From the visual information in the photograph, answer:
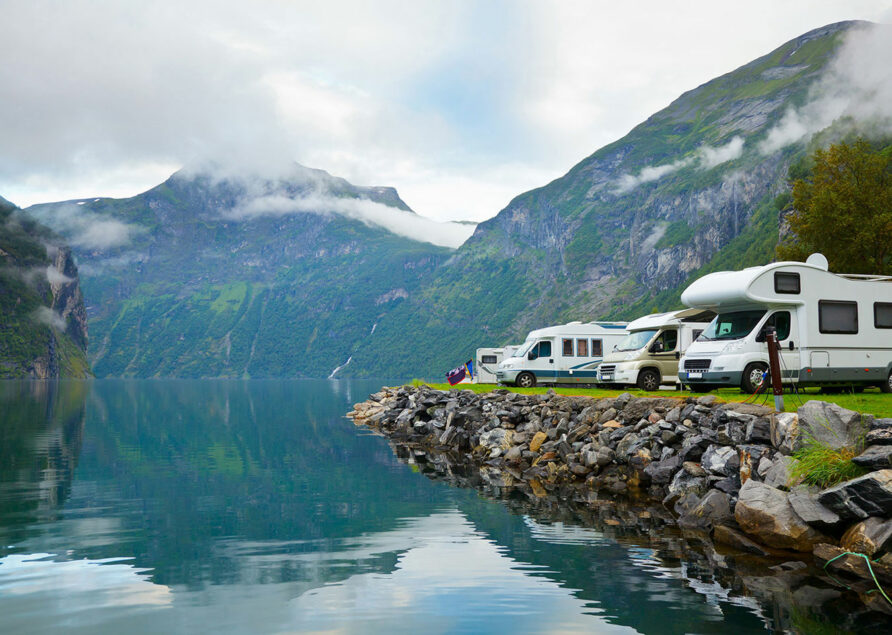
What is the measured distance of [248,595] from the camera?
9.30m

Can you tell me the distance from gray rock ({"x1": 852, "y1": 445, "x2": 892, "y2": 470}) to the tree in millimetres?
29537

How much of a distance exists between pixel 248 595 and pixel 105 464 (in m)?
17.0

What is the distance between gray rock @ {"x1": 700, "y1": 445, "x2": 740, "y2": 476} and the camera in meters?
13.9

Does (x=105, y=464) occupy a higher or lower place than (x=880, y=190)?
lower

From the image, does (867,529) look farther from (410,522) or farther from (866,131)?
(866,131)

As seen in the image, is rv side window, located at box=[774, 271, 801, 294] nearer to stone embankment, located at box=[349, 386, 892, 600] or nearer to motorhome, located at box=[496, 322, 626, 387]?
stone embankment, located at box=[349, 386, 892, 600]

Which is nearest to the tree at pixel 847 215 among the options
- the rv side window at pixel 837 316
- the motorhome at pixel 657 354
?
the motorhome at pixel 657 354

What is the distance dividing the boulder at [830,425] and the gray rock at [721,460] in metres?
1.73

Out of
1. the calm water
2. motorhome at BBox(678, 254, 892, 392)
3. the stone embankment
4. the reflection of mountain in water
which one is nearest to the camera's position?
the calm water

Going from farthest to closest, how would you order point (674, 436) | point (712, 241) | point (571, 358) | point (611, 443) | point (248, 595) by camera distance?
point (712, 241)
point (571, 358)
point (611, 443)
point (674, 436)
point (248, 595)

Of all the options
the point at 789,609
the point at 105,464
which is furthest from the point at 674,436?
the point at 105,464

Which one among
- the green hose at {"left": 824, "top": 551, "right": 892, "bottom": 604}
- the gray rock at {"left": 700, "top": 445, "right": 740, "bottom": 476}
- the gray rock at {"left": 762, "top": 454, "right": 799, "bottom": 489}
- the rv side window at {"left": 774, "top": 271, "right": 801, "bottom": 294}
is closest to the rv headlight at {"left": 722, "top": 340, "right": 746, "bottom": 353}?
the rv side window at {"left": 774, "top": 271, "right": 801, "bottom": 294}

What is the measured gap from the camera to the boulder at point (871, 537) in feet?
30.7

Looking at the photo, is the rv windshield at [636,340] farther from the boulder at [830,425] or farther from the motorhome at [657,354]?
the boulder at [830,425]
